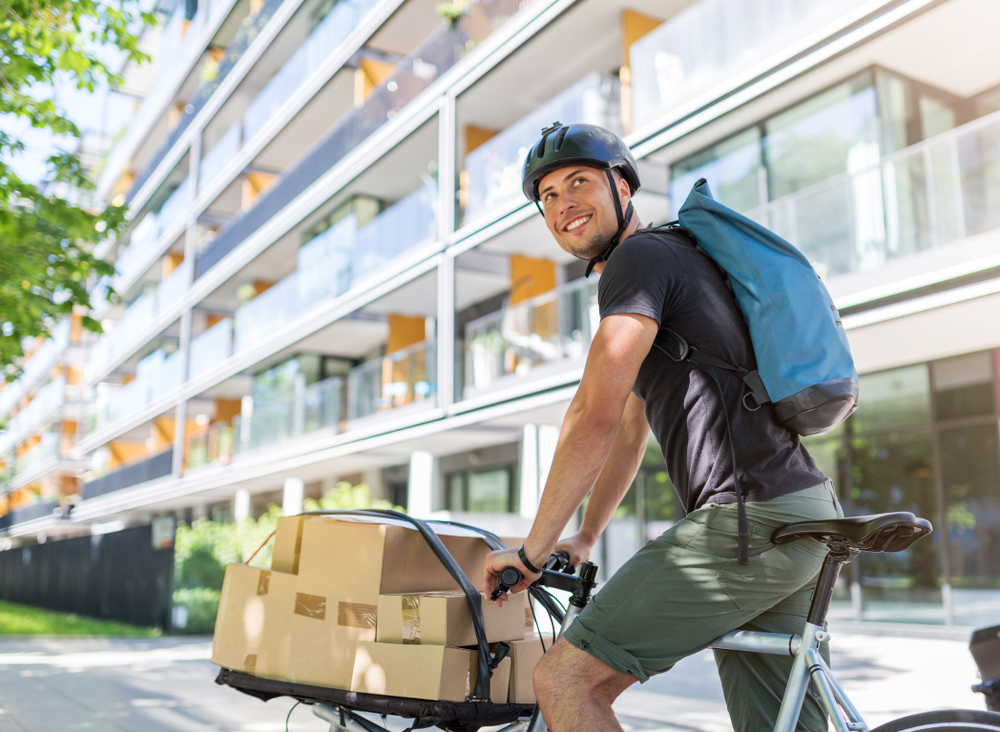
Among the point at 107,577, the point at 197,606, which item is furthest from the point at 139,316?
the point at 197,606

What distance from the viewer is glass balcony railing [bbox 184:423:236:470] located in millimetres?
24984

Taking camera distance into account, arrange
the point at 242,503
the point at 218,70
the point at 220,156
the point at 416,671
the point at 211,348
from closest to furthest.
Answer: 1. the point at 416,671
2. the point at 242,503
3. the point at 211,348
4. the point at 220,156
5. the point at 218,70

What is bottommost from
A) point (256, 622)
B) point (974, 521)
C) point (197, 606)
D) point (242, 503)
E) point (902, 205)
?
point (197, 606)

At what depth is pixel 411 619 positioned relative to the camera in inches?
85.1

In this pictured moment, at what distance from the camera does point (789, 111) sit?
11.5 metres

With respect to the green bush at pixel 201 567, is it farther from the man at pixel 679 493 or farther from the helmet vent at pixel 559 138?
the man at pixel 679 493

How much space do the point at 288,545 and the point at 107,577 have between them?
16.8m

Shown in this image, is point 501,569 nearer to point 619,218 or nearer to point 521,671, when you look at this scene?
point 521,671

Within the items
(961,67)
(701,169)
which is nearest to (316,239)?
(701,169)

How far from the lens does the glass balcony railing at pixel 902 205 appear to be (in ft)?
26.0

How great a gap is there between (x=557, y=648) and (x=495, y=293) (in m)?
17.1

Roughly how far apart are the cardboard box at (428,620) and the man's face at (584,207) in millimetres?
960

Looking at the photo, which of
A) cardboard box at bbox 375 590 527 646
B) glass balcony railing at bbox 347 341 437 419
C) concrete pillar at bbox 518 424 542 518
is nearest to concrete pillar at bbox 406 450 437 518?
glass balcony railing at bbox 347 341 437 419

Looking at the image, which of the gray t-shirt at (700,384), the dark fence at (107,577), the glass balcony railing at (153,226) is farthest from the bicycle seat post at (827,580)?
the glass balcony railing at (153,226)
